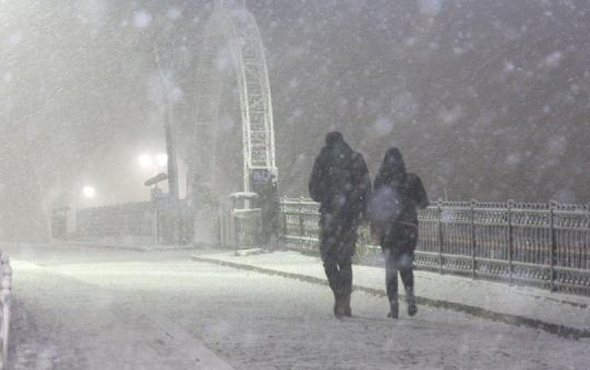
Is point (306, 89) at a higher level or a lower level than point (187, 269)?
higher

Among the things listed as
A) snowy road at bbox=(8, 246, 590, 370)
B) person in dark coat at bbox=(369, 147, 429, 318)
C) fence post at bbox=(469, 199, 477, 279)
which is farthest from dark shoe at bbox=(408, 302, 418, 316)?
fence post at bbox=(469, 199, 477, 279)

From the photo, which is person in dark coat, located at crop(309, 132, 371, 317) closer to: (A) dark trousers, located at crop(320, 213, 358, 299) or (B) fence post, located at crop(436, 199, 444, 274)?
(A) dark trousers, located at crop(320, 213, 358, 299)

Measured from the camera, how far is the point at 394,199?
11.0m

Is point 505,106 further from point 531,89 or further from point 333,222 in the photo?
point 333,222

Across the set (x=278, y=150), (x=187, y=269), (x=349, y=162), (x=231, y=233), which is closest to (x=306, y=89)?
(x=278, y=150)

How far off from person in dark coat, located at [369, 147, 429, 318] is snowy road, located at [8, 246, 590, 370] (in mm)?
492

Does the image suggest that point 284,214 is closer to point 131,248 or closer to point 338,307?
point 131,248

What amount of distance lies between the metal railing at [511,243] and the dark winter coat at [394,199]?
8.63 ft

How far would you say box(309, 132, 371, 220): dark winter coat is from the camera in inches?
431

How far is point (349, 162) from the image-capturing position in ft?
36.0

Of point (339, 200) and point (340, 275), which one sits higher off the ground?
point (339, 200)

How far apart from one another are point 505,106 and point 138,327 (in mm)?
48844

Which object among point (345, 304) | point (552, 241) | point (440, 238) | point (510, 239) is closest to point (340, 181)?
point (345, 304)

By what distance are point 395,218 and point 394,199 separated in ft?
0.69
